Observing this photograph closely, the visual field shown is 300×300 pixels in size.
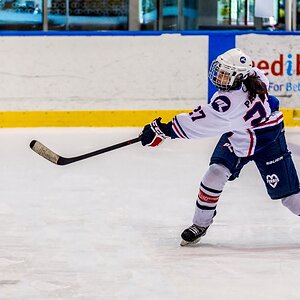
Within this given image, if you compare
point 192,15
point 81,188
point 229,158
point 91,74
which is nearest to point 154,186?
point 81,188

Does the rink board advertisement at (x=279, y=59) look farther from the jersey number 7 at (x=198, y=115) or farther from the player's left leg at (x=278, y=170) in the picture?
the jersey number 7 at (x=198, y=115)

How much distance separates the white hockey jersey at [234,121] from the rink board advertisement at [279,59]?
4.11 m

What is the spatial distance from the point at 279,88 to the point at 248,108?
4233 millimetres

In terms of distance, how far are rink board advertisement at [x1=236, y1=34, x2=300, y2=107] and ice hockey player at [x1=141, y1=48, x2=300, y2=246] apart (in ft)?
13.3

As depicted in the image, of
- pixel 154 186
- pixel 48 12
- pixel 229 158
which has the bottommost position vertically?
pixel 154 186

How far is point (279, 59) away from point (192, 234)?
4.23m

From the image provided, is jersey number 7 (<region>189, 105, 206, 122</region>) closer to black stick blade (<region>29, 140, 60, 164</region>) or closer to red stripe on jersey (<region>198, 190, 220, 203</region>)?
red stripe on jersey (<region>198, 190, 220, 203</region>)

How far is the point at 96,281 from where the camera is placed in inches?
117

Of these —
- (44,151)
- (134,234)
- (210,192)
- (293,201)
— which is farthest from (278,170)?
(44,151)

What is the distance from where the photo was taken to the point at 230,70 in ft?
10.8

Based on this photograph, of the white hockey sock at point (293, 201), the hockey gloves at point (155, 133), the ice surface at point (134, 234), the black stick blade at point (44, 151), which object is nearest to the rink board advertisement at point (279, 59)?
the ice surface at point (134, 234)

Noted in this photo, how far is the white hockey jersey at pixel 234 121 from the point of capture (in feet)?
10.8

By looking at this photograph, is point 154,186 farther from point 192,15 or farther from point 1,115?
point 192,15

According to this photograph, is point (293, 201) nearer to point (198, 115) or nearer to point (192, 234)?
point (192, 234)
